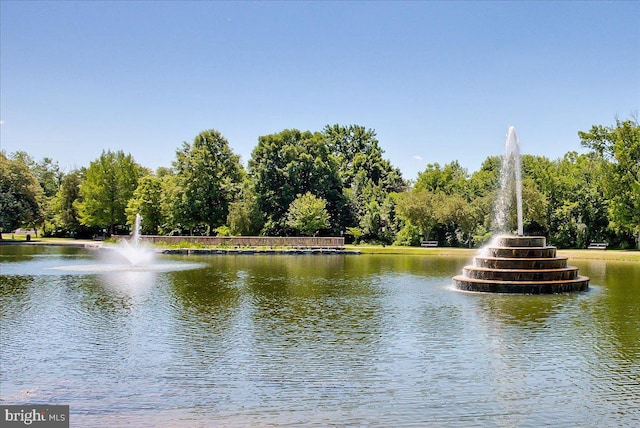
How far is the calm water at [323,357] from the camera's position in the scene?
985cm

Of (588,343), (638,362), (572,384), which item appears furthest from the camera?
(588,343)

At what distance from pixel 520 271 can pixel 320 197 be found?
5248 centimetres

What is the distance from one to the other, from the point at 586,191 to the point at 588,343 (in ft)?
174

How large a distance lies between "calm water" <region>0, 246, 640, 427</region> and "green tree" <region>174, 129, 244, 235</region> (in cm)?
4757

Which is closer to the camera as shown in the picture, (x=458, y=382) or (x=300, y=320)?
(x=458, y=382)

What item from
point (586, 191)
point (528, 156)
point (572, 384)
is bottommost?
point (572, 384)

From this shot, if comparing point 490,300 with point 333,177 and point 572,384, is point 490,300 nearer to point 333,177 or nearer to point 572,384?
point 572,384

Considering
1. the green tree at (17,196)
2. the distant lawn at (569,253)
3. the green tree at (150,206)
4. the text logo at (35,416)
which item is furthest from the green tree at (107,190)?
the text logo at (35,416)

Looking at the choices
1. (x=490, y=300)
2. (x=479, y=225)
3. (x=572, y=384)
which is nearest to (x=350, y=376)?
(x=572, y=384)

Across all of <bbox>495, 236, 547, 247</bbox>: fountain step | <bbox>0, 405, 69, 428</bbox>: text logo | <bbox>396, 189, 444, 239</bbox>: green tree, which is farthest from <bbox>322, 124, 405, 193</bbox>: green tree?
<bbox>0, 405, 69, 428</bbox>: text logo

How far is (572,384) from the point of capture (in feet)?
37.2

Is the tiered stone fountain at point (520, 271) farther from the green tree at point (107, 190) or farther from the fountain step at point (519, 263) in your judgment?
the green tree at point (107, 190)

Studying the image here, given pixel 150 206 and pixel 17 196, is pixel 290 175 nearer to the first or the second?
pixel 150 206

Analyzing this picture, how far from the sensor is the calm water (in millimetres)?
9852
